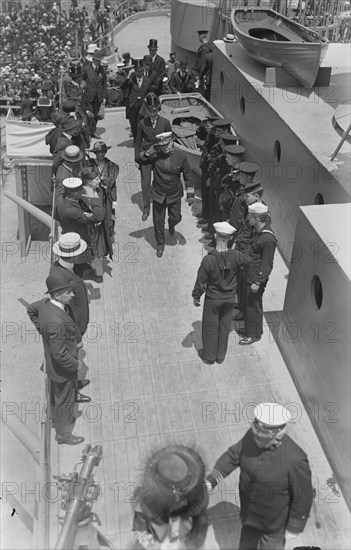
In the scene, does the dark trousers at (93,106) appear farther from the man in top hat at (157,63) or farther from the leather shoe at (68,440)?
the leather shoe at (68,440)

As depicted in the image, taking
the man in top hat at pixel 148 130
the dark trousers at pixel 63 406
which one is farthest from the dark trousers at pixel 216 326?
the man in top hat at pixel 148 130

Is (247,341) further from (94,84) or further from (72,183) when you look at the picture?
(94,84)

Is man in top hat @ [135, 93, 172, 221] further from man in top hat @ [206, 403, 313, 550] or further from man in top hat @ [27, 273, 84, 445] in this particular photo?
man in top hat @ [206, 403, 313, 550]

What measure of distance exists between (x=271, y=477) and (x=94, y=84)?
11.0 m

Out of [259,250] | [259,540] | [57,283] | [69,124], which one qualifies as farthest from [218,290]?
[69,124]

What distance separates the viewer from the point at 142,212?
35.8 ft

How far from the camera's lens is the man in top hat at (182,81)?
A: 1553 centimetres

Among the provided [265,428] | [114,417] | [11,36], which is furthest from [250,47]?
[11,36]

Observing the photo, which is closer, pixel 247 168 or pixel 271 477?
pixel 271 477

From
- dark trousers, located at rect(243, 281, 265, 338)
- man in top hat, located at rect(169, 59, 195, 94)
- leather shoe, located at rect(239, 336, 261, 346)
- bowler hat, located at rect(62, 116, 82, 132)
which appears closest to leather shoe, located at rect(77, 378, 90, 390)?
leather shoe, located at rect(239, 336, 261, 346)

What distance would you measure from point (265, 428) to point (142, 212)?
7178 mm

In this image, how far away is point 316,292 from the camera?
6605 mm

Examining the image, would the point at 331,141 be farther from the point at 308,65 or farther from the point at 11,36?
the point at 11,36

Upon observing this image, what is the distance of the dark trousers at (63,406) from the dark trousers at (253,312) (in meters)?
2.42
